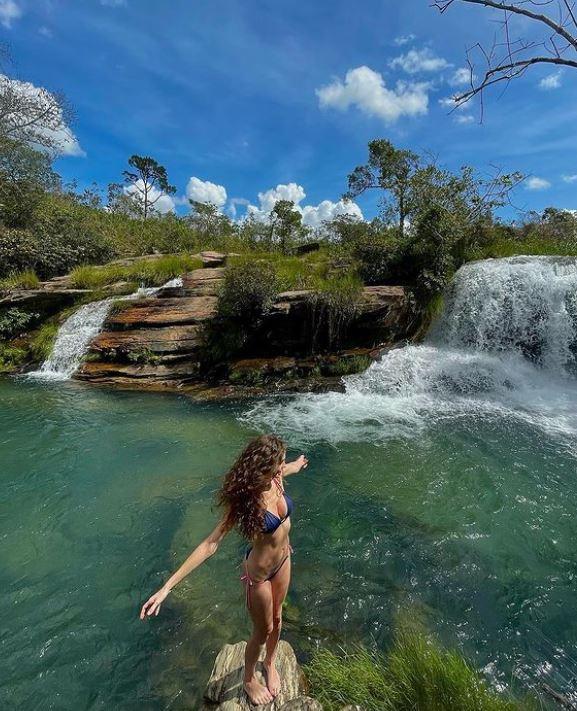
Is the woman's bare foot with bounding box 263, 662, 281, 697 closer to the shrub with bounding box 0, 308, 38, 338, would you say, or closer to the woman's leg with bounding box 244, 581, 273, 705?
the woman's leg with bounding box 244, 581, 273, 705

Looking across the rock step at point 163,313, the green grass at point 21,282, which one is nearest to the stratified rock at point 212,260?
the rock step at point 163,313

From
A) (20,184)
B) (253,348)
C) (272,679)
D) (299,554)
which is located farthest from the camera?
(20,184)

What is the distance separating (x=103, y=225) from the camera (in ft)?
76.7

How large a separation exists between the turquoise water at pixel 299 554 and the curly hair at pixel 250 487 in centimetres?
153

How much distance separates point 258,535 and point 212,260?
15.4 metres

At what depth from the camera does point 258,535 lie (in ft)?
6.90

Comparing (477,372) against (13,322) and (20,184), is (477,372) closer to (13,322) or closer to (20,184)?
(13,322)

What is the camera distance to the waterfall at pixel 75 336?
37.7 feet

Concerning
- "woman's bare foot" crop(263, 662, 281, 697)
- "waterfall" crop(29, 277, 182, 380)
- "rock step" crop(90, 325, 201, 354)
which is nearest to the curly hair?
"woman's bare foot" crop(263, 662, 281, 697)

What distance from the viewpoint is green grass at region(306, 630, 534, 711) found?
2061 millimetres

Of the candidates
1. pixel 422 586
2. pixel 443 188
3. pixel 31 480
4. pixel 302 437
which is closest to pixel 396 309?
pixel 302 437

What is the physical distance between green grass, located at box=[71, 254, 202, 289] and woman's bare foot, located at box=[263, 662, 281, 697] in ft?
45.5

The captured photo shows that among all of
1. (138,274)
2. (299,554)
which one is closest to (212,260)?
(138,274)

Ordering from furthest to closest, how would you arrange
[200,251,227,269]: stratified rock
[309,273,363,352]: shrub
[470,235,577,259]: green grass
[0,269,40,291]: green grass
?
1. [200,251,227,269]: stratified rock
2. [0,269,40,291]: green grass
3. [470,235,577,259]: green grass
4. [309,273,363,352]: shrub
